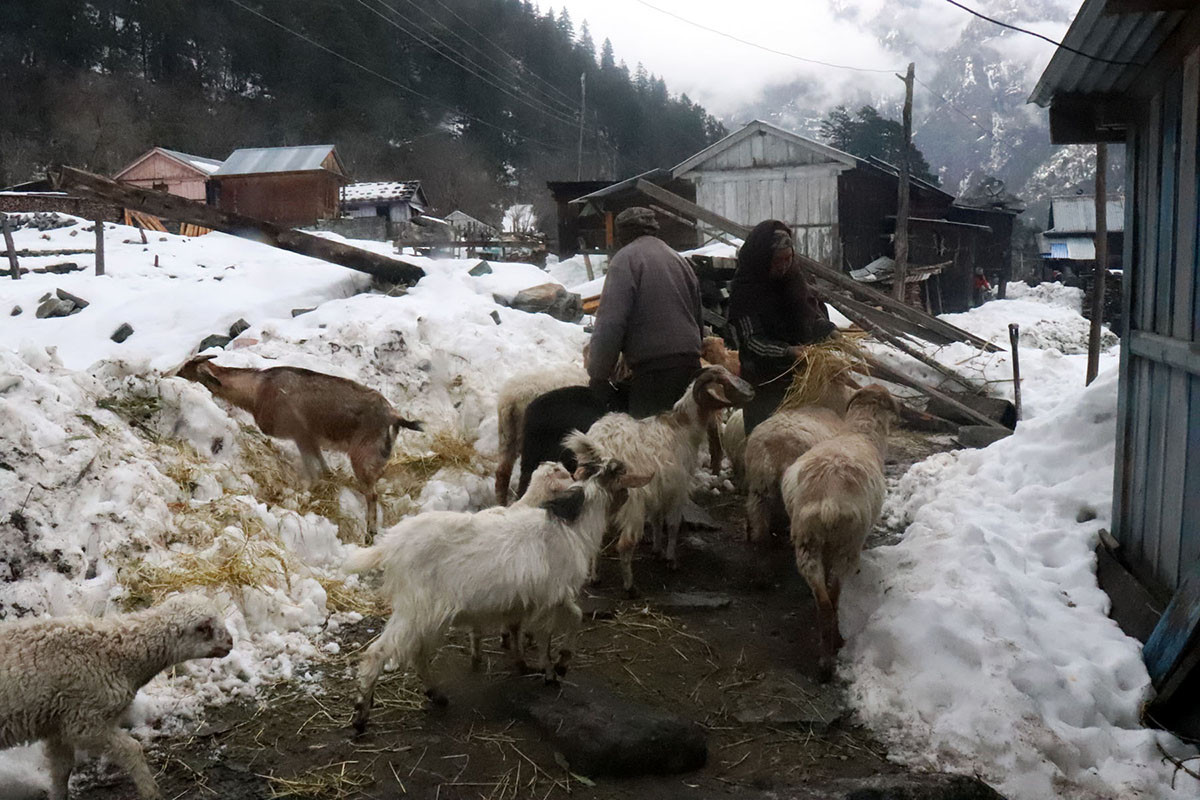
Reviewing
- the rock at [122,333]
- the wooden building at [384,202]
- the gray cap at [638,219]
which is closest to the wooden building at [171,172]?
the wooden building at [384,202]

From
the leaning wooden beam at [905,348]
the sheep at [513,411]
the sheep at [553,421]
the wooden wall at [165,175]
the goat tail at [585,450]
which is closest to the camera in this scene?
the goat tail at [585,450]

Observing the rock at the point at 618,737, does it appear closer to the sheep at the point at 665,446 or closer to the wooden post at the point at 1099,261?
the sheep at the point at 665,446

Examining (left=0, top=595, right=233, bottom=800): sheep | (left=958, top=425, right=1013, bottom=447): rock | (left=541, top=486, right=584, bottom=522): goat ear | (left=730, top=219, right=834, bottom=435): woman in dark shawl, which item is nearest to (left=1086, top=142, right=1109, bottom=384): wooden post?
(left=958, top=425, right=1013, bottom=447): rock

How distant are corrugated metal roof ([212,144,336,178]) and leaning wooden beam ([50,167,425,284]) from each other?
29.9m

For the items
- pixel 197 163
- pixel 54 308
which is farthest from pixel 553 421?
pixel 197 163

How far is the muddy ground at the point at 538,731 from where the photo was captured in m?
3.52

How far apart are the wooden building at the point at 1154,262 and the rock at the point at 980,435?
4.29 metres

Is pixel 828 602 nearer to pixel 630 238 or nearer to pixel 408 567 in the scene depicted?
pixel 408 567

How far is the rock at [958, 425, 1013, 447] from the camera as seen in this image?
922cm

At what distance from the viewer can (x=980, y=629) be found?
4.31 m

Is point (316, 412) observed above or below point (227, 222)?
below

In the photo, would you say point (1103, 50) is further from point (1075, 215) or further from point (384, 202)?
point (1075, 215)

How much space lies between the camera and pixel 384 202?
1738 inches

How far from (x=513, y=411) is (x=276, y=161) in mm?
38386
